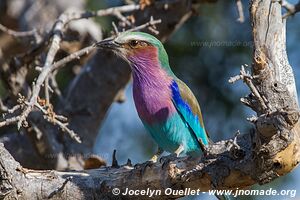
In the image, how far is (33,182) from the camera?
3578 mm

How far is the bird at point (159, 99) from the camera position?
13.2 feet

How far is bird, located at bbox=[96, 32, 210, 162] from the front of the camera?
158 inches

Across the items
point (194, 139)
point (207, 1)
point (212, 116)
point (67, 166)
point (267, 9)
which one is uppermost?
point (267, 9)

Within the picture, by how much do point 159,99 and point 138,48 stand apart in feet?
1.07

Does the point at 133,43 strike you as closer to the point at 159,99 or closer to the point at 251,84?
the point at 159,99

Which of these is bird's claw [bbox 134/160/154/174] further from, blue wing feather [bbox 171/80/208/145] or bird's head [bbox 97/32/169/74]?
bird's head [bbox 97/32/169/74]

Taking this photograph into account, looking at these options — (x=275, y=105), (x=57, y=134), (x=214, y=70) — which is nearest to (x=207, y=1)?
(x=214, y=70)

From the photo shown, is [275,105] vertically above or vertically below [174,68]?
above

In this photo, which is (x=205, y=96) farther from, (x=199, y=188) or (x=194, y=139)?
(x=199, y=188)

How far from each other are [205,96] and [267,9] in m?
2.91

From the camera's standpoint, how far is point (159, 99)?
406cm

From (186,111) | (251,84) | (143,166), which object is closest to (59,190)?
(143,166)

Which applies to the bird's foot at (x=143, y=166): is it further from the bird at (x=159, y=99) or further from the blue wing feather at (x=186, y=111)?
the blue wing feather at (x=186, y=111)

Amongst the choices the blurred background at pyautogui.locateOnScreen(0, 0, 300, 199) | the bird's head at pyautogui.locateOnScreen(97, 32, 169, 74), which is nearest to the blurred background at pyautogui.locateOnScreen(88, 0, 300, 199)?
the blurred background at pyautogui.locateOnScreen(0, 0, 300, 199)
